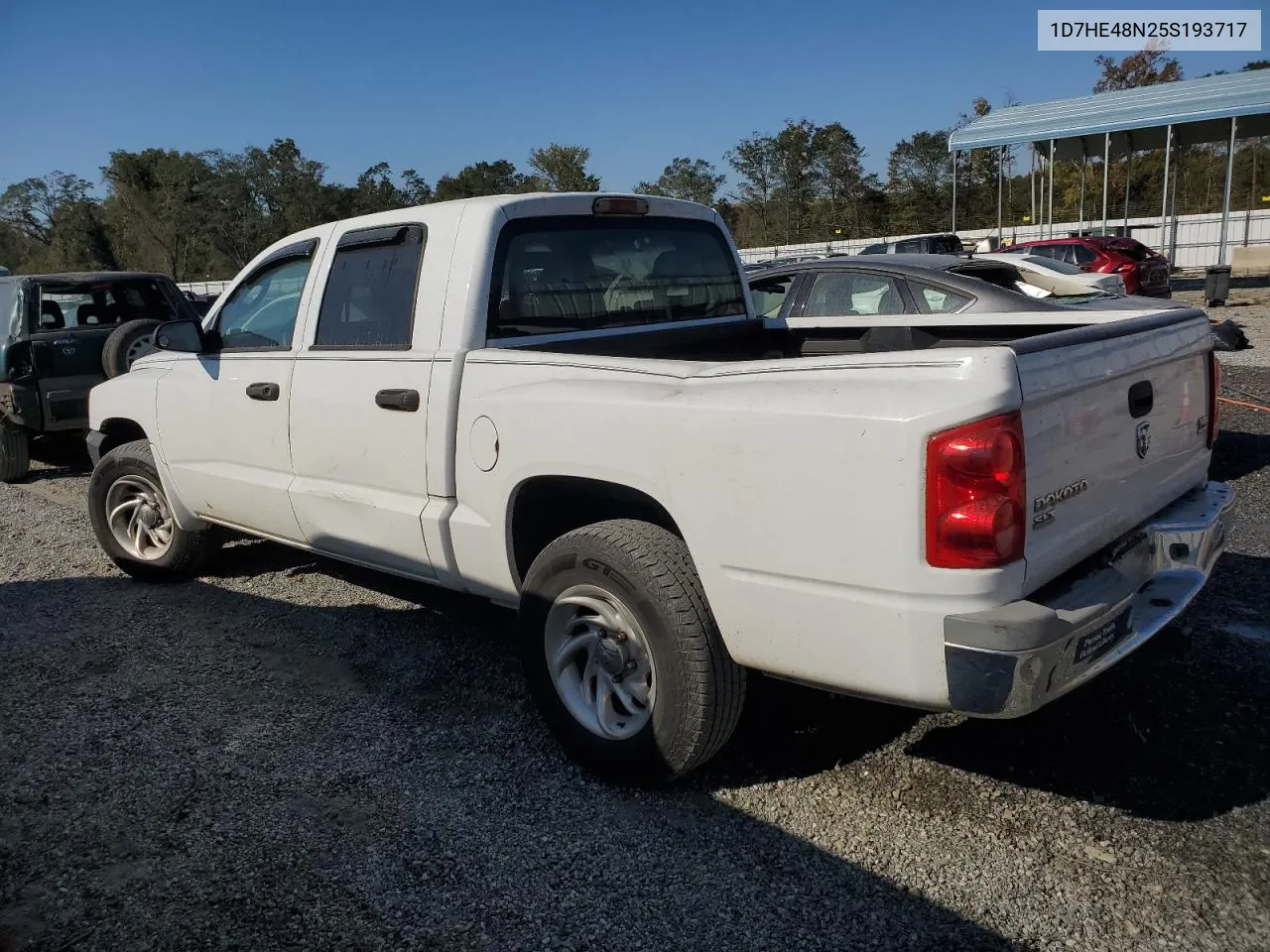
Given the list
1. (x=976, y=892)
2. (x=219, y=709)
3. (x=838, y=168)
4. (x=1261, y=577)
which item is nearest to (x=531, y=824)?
(x=976, y=892)

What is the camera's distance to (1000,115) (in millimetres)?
30641

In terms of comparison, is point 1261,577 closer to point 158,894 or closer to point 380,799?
point 380,799

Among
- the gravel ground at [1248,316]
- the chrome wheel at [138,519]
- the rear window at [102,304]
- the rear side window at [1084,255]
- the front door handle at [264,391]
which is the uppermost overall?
the rear window at [102,304]

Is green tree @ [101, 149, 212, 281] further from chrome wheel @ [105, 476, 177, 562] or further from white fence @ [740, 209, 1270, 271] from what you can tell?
chrome wheel @ [105, 476, 177, 562]

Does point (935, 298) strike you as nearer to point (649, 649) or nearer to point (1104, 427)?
point (1104, 427)

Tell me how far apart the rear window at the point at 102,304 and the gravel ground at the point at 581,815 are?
5.97m

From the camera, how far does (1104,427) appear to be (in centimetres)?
279

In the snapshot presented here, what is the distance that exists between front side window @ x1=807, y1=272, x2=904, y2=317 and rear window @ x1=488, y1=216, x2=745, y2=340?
3.12m

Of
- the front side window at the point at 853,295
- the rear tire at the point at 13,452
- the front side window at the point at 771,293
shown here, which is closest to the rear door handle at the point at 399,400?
the front side window at the point at 853,295

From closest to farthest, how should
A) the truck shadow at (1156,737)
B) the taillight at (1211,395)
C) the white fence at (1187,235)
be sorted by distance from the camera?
the truck shadow at (1156,737) → the taillight at (1211,395) → the white fence at (1187,235)

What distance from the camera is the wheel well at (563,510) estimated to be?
10.5ft

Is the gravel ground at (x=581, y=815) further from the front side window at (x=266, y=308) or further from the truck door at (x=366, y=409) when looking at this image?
the front side window at (x=266, y=308)

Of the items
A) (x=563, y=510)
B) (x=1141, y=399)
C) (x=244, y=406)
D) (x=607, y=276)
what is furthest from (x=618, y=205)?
(x=1141, y=399)

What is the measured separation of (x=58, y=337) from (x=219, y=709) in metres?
6.47
